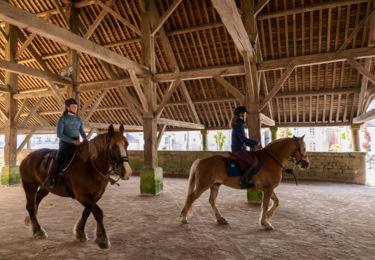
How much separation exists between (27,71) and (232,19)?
250 inches

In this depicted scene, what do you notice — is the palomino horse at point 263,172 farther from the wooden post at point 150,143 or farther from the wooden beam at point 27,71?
the wooden beam at point 27,71

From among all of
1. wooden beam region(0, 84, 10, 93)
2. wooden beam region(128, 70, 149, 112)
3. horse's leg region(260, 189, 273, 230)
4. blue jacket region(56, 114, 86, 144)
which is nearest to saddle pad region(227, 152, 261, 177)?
horse's leg region(260, 189, 273, 230)

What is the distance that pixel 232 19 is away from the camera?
3766 mm

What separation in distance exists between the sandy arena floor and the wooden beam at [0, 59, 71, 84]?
361 centimetres

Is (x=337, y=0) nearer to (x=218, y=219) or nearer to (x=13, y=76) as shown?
(x=218, y=219)

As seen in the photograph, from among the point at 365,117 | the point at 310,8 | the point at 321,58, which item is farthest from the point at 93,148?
the point at 365,117

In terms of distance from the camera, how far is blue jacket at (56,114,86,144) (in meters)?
3.77

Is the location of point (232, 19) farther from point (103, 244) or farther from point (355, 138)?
point (355, 138)

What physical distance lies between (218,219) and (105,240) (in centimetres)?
202

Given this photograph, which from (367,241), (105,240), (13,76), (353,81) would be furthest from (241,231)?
(13,76)

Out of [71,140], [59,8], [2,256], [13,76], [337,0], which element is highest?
[59,8]

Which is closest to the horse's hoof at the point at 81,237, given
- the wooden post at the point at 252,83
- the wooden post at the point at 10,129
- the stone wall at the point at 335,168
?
the wooden post at the point at 252,83

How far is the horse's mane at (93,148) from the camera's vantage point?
3.53m

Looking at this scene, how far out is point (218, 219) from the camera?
4453mm
